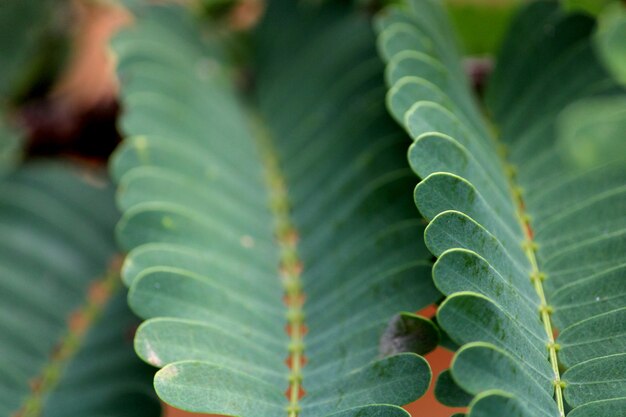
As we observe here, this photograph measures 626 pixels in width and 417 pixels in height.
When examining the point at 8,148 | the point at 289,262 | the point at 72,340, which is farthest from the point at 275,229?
the point at 8,148

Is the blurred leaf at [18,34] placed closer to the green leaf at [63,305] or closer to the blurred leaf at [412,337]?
the green leaf at [63,305]

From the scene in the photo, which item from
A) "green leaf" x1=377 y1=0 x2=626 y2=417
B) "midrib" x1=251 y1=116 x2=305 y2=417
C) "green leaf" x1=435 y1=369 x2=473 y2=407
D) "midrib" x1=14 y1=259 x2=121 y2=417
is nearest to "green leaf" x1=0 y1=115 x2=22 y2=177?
"midrib" x1=14 y1=259 x2=121 y2=417

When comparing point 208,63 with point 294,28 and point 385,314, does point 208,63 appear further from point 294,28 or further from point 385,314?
point 385,314

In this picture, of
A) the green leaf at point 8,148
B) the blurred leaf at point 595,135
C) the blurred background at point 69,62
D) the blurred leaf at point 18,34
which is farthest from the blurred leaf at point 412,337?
the blurred leaf at point 18,34

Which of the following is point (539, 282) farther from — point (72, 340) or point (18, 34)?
point (18, 34)

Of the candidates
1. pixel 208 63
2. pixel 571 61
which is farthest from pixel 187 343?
pixel 208 63
